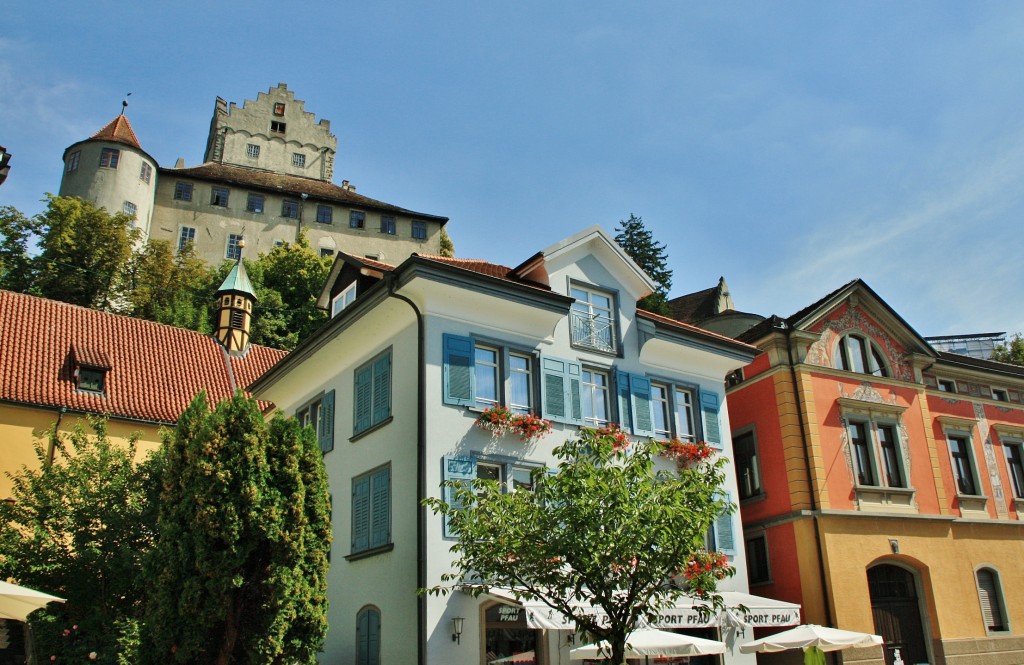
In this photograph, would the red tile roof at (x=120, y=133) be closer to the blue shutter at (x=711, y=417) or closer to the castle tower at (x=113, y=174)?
the castle tower at (x=113, y=174)

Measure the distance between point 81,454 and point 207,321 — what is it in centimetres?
2815

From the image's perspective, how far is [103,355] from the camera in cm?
2978

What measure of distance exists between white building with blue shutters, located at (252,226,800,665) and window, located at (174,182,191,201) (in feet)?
144

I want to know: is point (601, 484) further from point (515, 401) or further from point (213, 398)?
point (213, 398)

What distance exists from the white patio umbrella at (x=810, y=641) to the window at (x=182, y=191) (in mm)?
54459

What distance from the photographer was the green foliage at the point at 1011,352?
43.8 m

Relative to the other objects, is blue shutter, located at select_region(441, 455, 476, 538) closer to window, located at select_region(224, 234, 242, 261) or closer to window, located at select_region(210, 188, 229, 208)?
window, located at select_region(224, 234, 242, 261)

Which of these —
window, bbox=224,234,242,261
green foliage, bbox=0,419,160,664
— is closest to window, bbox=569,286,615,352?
green foliage, bbox=0,419,160,664

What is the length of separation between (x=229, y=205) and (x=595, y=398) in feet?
162

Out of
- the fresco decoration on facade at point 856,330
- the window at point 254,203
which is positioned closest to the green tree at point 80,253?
the window at point 254,203

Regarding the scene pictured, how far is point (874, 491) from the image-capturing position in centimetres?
2380

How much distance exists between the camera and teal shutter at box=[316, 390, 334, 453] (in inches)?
850

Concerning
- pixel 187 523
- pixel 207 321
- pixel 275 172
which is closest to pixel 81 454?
pixel 187 523

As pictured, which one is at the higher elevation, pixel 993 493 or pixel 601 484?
pixel 993 493
